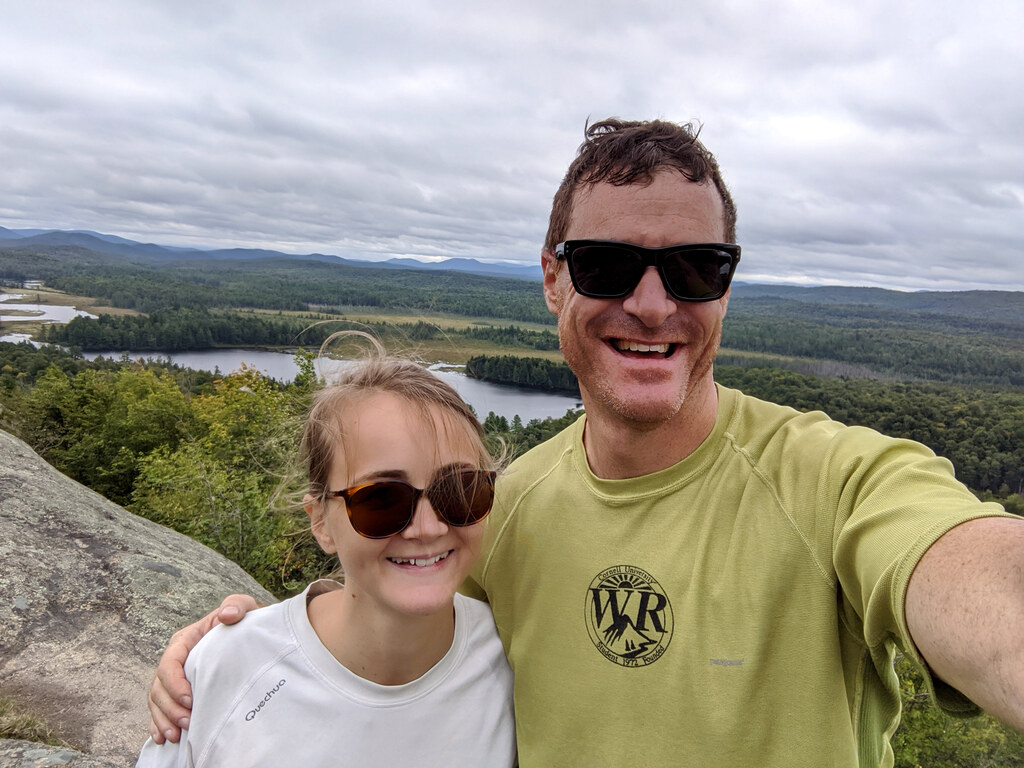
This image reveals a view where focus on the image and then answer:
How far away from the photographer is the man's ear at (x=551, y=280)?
9.66 feet

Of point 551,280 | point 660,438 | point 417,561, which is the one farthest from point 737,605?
point 551,280

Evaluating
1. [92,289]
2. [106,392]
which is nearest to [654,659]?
[106,392]

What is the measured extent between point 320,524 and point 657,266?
1.80 meters

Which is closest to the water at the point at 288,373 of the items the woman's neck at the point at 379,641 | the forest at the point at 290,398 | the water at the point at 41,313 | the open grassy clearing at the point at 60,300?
the forest at the point at 290,398

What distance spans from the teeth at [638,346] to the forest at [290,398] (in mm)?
790

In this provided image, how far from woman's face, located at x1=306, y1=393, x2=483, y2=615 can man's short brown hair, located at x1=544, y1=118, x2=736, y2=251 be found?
128 cm

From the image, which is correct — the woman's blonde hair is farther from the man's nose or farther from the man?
the man's nose

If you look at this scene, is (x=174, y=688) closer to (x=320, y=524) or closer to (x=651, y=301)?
(x=320, y=524)

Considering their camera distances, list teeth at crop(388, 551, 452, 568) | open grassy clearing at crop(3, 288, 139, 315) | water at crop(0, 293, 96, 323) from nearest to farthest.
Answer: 1. teeth at crop(388, 551, 452, 568)
2. water at crop(0, 293, 96, 323)
3. open grassy clearing at crop(3, 288, 139, 315)

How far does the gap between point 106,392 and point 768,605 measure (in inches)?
1665

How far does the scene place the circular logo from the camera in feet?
6.93

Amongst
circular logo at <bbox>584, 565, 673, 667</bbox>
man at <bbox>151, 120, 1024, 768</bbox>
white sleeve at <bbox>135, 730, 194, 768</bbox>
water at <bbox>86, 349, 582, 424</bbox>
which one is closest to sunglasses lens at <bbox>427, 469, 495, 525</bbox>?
man at <bbox>151, 120, 1024, 768</bbox>

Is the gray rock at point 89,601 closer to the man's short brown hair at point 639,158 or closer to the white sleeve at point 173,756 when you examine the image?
the white sleeve at point 173,756

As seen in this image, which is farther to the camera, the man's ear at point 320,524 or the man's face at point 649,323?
the man's face at point 649,323
